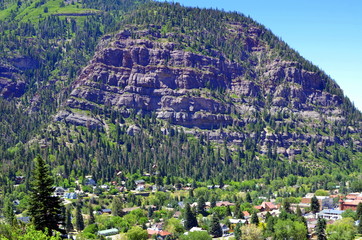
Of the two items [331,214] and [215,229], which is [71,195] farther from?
[331,214]

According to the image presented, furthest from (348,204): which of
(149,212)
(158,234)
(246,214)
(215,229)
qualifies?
(158,234)

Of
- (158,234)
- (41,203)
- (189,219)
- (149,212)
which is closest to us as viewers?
(41,203)

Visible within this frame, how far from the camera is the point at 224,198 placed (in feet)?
627

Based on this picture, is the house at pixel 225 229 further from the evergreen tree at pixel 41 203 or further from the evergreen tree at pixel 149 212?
the evergreen tree at pixel 41 203

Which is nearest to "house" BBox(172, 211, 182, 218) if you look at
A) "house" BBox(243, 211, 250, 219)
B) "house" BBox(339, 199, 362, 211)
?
"house" BBox(243, 211, 250, 219)

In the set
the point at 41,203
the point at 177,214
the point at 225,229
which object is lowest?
the point at 177,214

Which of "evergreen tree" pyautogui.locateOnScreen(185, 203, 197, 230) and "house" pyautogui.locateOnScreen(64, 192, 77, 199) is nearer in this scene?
"evergreen tree" pyautogui.locateOnScreen(185, 203, 197, 230)

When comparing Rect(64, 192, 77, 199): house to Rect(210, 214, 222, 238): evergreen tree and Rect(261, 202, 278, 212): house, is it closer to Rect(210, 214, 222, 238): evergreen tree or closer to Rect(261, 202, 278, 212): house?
Rect(210, 214, 222, 238): evergreen tree

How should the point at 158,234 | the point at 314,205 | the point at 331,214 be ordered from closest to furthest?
the point at 158,234 → the point at 331,214 → the point at 314,205

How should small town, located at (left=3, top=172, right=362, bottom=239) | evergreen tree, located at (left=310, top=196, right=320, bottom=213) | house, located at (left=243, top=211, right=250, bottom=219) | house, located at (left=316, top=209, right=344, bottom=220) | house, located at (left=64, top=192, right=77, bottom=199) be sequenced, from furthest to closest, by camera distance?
house, located at (left=64, top=192, right=77, bottom=199) < evergreen tree, located at (left=310, top=196, right=320, bottom=213) < house, located at (left=243, top=211, right=250, bottom=219) < house, located at (left=316, top=209, right=344, bottom=220) < small town, located at (left=3, top=172, right=362, bottom=239)

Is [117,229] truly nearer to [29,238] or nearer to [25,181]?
[25,181]

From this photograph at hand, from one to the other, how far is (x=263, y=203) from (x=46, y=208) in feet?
422

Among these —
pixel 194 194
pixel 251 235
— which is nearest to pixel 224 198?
pixel 194 194

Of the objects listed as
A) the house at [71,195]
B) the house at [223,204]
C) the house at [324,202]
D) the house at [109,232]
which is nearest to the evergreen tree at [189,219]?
the house at [109,232]
